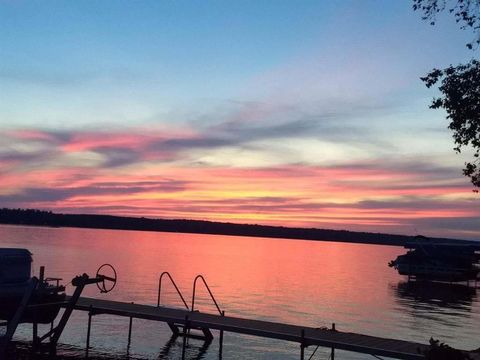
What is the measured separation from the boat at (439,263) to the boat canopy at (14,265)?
67.6 m

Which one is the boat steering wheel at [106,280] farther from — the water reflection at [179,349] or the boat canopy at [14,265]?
the water reflection at [179,349]

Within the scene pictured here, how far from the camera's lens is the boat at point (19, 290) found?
24.2 metres

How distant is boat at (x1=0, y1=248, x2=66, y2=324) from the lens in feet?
79.6

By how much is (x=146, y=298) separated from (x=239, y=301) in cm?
872

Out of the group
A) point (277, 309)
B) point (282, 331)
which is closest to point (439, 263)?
point (277, 309)

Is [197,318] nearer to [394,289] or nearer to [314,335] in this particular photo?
[314,335]

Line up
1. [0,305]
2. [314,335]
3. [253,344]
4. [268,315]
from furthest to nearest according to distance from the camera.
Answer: [268,315] < [253,344] < [0,305] < [314,335]

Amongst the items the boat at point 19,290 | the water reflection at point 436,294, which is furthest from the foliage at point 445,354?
the water reflection at point 436,294

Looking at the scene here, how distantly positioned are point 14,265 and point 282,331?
470 inches

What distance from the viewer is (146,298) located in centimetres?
5141

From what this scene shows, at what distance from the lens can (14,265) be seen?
25.1 meters

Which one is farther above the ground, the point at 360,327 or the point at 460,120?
the point at 460,120

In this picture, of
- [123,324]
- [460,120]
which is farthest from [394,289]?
[460,120]

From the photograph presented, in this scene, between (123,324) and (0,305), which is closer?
(0,305)
